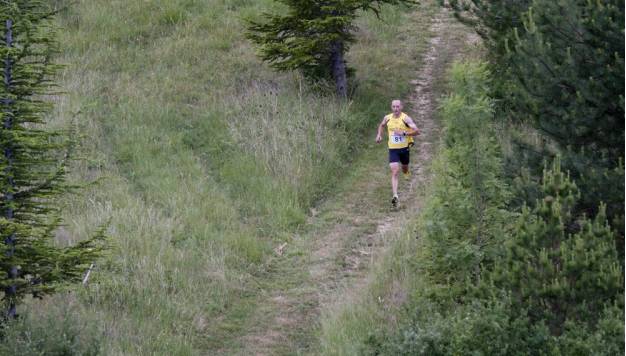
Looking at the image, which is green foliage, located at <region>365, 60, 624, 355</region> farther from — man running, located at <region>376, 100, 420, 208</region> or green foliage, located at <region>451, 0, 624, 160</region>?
man running, located at <region>376, 100, 420, 208</region>

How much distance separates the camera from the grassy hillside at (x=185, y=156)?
35.1 ft

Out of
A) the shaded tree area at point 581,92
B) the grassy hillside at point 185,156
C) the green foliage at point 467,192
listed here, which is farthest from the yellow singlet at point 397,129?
the shaded tree area at point 581,92

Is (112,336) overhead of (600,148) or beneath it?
beneath

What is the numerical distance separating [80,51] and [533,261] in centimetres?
A: 1632

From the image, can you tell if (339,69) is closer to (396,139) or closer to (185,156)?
(396,139)

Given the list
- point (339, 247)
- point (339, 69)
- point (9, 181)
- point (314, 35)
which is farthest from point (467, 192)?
point (314, 35)

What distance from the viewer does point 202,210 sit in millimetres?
13586

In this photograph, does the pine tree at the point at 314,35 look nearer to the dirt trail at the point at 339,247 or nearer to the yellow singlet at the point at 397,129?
the dirt trail at the point at 339,247

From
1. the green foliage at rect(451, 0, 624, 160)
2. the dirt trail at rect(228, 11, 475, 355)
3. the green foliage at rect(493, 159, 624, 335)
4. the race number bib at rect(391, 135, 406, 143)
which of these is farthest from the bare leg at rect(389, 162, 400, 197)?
the green foliage at rect(493, 159, 624, 335)

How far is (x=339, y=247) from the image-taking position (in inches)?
508

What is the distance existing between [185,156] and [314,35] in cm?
470

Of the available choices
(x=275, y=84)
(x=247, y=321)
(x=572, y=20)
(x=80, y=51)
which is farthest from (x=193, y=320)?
(x=80, y=51)

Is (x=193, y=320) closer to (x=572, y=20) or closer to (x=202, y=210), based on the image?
(x=202, y=210)

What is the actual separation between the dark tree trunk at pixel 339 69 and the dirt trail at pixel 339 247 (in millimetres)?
1742
